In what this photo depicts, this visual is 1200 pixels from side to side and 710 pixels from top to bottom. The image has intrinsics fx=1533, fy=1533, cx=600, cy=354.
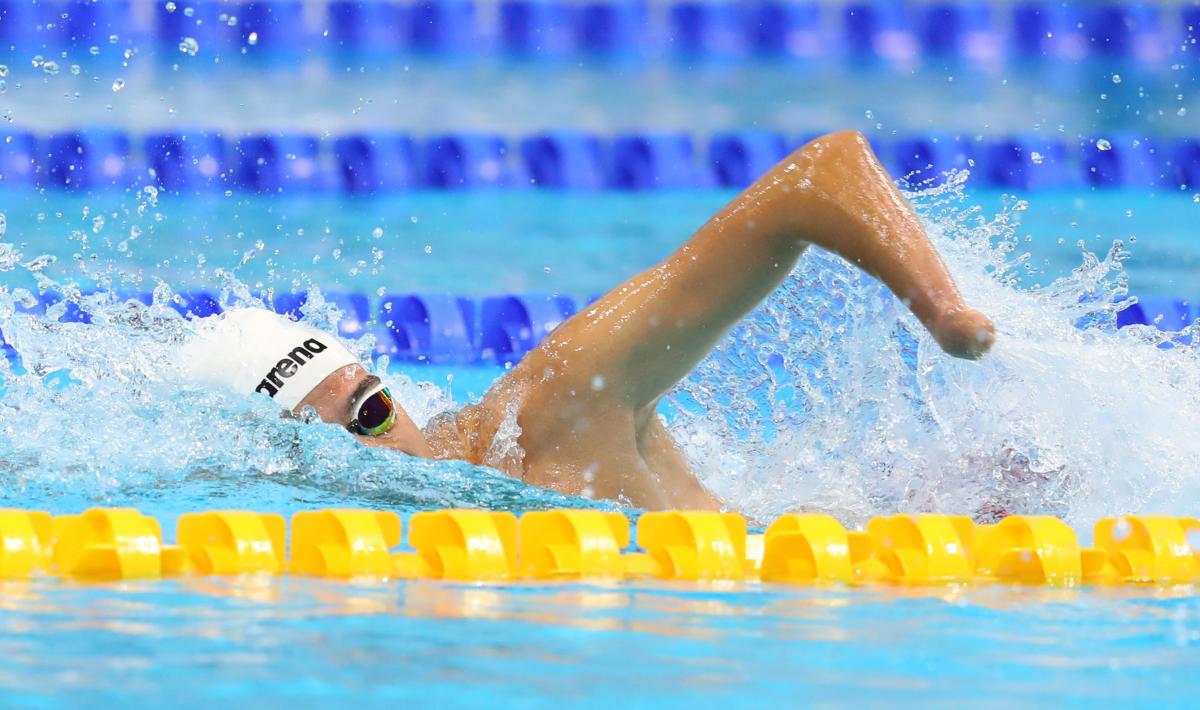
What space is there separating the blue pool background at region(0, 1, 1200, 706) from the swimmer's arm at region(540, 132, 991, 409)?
0.23 m

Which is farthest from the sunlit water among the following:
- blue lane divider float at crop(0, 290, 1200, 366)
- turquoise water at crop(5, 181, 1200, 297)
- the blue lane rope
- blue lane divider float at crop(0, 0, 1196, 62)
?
blue lane divider float at crop(0, 0, 1196, 62)

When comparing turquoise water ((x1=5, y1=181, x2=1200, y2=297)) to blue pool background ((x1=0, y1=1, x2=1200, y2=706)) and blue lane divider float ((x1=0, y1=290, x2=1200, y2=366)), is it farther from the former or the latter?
blue lane divider float ((x1=0, y1=290, x2=1200, y2=366))

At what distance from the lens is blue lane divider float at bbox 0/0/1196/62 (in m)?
6.50

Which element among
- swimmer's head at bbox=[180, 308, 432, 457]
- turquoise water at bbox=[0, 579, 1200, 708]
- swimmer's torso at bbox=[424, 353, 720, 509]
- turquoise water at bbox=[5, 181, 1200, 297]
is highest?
turquoise water at bbox=[5, 181, 1200, 297]

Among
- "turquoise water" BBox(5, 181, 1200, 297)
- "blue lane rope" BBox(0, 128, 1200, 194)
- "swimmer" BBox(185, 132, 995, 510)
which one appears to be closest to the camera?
"swimmer" BBox(185, 132, 995, 510)

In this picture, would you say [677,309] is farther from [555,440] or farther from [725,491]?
[725,491]

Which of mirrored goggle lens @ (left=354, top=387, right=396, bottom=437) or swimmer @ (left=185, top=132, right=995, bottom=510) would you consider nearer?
swimmer @ (left=185, top=132, right=995, bottom=510)

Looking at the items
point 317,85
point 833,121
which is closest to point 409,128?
point 317,85

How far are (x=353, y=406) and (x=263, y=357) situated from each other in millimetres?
174

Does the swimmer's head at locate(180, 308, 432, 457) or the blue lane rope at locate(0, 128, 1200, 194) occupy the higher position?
the blue lane rope at locate(0, 128, 1200, 194)

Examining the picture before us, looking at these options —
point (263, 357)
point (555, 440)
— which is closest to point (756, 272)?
point (555, 440)

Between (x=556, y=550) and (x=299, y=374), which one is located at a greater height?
(x=299, y=374)

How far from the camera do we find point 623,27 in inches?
258

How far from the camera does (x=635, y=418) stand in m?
2.29
